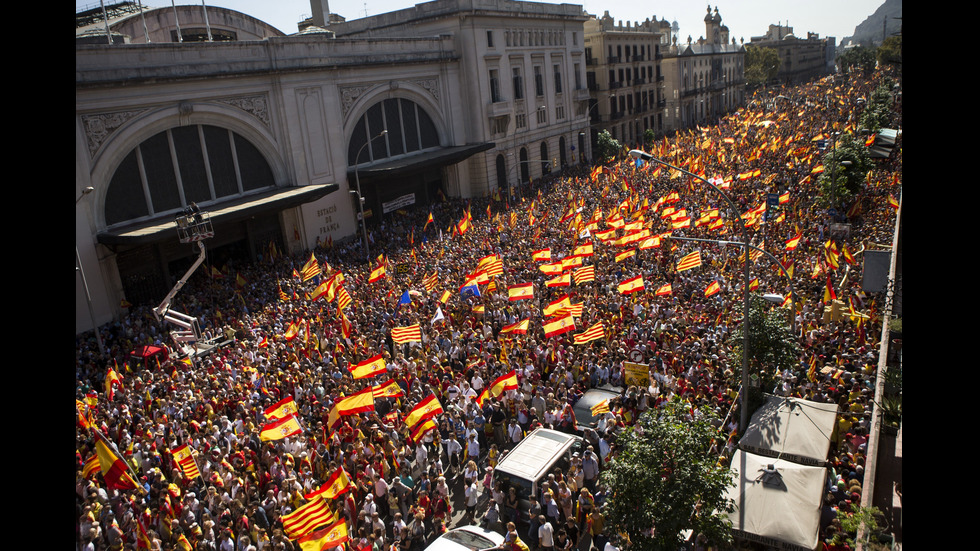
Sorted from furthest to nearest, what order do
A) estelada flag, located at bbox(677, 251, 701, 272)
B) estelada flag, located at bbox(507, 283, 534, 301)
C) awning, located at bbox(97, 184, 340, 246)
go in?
awning, located at bbox(97, 184, 340, 246)
estelada flag, located at bbox(677, 251, 701, 272)
estelada flag, located at bbox(507, 283, 534, 301)

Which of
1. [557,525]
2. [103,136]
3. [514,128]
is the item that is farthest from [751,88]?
[557,525]

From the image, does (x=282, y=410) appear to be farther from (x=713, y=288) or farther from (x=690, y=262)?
(x=690, y=262)

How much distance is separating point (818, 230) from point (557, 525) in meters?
22.0

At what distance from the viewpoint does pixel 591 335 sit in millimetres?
19281

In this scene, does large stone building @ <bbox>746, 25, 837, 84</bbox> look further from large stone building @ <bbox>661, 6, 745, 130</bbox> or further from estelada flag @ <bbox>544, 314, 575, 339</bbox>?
estelada flag @ <bbox>544, 314, 575, 339</bbox>

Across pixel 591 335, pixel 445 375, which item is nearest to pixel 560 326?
pixel 591 335

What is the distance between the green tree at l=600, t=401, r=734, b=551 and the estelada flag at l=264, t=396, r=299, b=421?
7.48 meters

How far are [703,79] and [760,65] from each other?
37.4 metres

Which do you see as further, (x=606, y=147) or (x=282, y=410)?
(x=606, y=147)

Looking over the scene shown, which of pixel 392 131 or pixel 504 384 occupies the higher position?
pixel 392 131

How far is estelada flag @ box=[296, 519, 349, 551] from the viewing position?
447 inches

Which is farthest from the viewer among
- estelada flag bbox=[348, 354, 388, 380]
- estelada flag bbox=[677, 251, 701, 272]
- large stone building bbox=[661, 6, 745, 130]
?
large stone building bbox=[661, 6, 745, 130]

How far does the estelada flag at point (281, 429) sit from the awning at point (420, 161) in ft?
84.1

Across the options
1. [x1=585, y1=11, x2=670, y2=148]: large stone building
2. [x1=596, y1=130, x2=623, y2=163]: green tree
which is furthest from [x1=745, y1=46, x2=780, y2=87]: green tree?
[x1=596, y1=130, x2=623, y2=163]: green tree
